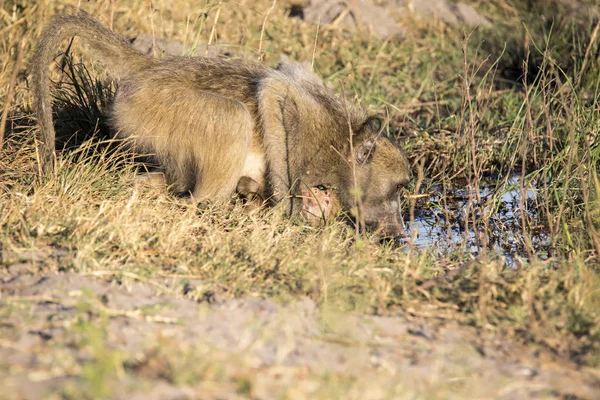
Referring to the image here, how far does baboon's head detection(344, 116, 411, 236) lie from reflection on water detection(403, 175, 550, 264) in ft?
0.55

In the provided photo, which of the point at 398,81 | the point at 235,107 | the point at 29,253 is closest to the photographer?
the point at 29,253

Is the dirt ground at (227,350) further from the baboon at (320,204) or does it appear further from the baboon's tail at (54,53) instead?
the baboon at (320,204)

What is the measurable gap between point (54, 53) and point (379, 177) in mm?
1852

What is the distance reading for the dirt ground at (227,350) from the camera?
2100 millimetres

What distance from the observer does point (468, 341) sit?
106 inches

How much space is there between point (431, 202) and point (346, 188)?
855 mm

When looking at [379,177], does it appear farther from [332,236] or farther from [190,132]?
[190,132]

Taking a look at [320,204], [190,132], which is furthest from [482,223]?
[190,132]

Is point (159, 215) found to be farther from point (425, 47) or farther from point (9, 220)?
point (425, 47)

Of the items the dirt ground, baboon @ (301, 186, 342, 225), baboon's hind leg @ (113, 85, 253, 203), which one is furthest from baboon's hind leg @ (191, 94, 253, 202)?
the dirt ground

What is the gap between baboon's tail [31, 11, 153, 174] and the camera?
12.1 ft

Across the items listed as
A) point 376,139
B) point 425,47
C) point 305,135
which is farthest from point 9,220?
point 425,47

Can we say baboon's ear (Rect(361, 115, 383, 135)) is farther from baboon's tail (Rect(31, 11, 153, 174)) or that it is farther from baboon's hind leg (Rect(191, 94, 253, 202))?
baboon's tail (Rect(31, 11, 153, 174))

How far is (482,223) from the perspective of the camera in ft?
15.0
